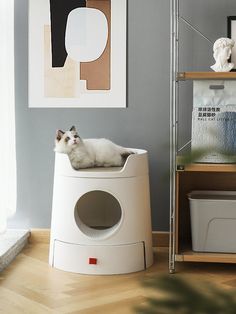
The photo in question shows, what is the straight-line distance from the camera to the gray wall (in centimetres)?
304

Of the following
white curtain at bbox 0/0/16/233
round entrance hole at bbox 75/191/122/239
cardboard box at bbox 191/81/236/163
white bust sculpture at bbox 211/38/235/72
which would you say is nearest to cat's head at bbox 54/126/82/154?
white curtain at bbox 0/0/16/233

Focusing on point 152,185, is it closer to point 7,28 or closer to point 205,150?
point 7,28

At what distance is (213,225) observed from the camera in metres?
2.74

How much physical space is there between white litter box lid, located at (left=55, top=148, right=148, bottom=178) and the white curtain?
341 mm

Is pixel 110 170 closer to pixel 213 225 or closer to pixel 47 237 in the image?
pixel 213 225

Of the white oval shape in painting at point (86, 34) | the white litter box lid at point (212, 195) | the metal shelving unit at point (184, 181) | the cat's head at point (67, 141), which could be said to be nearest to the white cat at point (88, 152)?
the cat's head at point (67, 141)

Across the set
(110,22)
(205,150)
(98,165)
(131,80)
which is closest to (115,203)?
(98,165)

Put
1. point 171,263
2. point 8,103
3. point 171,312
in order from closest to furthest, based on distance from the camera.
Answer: point 171,312
point 171,263
point 8,103

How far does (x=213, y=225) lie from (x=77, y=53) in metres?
1.16

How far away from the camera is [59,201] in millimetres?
2721

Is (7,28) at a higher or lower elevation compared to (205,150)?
higher

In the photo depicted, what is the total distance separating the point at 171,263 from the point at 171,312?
2450 mm

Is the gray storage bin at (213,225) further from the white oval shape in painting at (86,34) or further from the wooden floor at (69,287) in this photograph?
the white oval shape in painting at (86,34)

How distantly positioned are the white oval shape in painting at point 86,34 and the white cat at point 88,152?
1.73 feet
